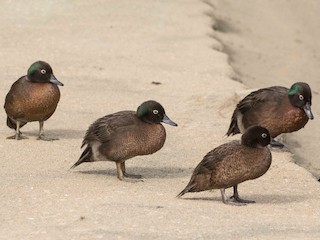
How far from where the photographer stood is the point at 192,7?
59.5ft

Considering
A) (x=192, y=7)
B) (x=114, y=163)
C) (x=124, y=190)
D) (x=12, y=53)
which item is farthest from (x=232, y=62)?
(x=124, y=190)

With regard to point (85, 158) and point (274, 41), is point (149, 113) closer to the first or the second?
point (85, 158)

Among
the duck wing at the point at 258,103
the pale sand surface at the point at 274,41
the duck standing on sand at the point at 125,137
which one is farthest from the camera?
the pale sand surface at the point at 274,41

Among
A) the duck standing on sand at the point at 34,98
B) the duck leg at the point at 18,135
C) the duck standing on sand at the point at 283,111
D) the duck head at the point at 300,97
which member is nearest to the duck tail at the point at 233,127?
the duck standing on sand at the point at 283,111

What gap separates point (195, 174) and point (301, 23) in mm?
11268

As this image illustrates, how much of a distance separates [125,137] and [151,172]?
2.18 feet

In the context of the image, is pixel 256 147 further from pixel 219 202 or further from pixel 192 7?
pixel 192 7

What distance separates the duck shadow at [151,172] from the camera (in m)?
10.1

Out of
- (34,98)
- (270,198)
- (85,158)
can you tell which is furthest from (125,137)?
(34,98)

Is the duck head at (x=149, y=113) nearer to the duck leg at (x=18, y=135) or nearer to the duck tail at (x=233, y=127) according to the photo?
the duck tail at (x=233, y=127)

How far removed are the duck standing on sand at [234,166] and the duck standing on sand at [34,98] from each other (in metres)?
2.75

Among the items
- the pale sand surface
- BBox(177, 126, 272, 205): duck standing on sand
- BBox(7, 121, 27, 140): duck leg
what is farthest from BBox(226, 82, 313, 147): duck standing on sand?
BBox(7, 121, 27, 140): duck leg

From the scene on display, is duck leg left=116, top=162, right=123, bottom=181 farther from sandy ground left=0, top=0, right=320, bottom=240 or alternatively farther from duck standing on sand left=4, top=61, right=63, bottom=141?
duck standing on sand left=4, top=61, right=63, bottom=141

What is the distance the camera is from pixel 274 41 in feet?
60.4
